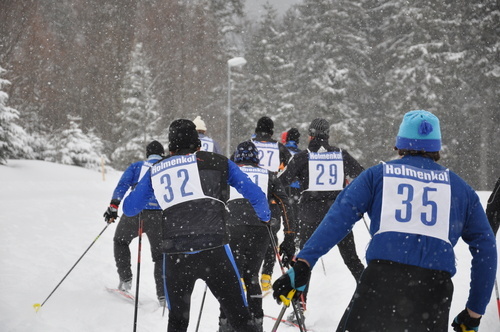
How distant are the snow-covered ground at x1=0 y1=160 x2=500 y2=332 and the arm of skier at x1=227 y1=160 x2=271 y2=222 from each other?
2.06 metres

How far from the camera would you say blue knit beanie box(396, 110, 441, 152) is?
111 inches

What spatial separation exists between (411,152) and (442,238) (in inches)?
20.6

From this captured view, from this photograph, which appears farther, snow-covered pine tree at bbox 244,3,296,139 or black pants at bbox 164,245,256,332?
snow-covered pine tree at bbox 244,3,296,139

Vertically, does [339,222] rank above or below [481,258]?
above

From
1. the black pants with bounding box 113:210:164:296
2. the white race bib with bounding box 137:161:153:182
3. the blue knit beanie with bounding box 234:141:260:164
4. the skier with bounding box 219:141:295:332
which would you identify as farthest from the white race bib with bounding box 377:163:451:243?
the white race bib with bounding box 137:161:153:182

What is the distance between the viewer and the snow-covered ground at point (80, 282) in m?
5.64

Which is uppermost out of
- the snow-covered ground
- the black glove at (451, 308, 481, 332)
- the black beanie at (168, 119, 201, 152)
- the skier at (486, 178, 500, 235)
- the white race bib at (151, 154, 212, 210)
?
the black beanie at (168, 119, 201, 152)

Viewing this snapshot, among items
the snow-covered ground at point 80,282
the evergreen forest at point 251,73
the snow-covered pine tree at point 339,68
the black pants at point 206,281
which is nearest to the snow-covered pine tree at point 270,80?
the evergreen forest at point 251,73

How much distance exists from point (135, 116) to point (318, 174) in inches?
1151

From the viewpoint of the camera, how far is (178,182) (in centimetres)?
392

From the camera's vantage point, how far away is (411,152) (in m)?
2.85

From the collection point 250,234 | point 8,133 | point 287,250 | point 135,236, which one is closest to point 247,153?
point 250,234

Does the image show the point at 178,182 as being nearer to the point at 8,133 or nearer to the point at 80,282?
the point at 80,282

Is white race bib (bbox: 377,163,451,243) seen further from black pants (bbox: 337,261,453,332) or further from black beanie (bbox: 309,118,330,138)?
black beanie (bbox: 309,118,330,138)
